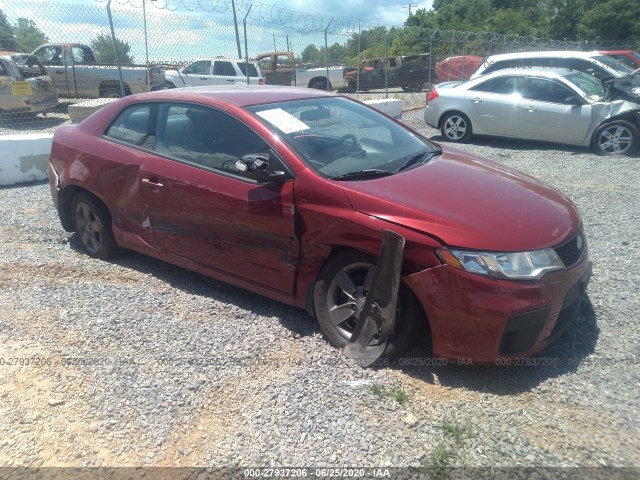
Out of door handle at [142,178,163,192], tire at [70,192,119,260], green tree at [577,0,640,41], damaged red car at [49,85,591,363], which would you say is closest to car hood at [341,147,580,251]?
damaged red car at [49,85,591,363]

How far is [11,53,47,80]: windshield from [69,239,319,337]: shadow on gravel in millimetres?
10205

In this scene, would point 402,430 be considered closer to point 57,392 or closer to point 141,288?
point 57,392

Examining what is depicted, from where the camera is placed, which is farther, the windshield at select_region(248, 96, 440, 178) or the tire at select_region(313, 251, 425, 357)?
the windshield at select_region(248, 96, 440, 178)

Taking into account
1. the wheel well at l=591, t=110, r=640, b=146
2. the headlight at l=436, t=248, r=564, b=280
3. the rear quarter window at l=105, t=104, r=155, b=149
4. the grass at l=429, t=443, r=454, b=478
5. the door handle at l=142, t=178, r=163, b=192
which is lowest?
the grass at l=429, t=443, r=454, b=478

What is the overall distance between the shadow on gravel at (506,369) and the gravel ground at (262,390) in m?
0.01

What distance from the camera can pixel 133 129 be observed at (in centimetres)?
440

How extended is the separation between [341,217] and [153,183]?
5.57 ft

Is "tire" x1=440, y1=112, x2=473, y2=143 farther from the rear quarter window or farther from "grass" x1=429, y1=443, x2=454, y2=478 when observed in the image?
"grass" x1=429, y1=443, x2=454, y2=478

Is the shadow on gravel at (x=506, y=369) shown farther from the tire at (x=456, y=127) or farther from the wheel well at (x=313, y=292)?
the tire at (x=456, y=127)

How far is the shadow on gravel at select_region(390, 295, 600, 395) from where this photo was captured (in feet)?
9.75

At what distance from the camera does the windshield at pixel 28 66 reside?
42.3ft

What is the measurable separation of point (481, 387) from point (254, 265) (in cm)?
165

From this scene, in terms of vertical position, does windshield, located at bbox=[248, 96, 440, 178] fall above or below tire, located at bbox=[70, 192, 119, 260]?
above

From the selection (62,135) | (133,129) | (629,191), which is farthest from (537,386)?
(629,191)
